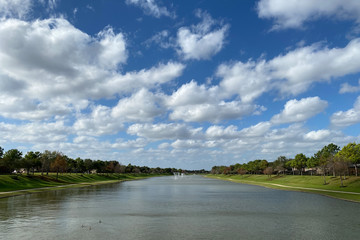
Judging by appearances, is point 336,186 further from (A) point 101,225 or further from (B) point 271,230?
(A) point 101,225

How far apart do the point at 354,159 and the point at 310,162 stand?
129 feet

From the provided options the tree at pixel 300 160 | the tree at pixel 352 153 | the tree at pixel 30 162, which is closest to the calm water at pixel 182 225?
the tree at pixel 352 153

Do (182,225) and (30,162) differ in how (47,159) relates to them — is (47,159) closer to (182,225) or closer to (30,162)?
(30,162)

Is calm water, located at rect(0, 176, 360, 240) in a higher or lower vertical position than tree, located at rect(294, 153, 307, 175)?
lower

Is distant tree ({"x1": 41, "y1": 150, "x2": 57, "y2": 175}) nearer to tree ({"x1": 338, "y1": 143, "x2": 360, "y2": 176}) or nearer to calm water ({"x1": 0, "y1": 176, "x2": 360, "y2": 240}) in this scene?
calm water ({"x1": 0, "y1": 176, "x2": 360, "y2": 240})

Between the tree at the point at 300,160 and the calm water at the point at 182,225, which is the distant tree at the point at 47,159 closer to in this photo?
the calm water at the point at 182,225

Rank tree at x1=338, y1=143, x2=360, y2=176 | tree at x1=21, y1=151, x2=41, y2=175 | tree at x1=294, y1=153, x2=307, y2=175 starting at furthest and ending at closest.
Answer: tree at x1=294, y1=153, x2=307, y2=175, tree at x1=21, y1=151, x2=41, y2=175, tree at x1=338, y1=143, x2=360, y2=176

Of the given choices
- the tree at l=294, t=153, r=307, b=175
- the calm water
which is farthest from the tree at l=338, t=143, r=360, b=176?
the calm water

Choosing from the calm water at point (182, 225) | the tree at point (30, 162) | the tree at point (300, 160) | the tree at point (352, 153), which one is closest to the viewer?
the calm water at point (182, 225)

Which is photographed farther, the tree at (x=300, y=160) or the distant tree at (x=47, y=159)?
the tree at (x=300, y=160)

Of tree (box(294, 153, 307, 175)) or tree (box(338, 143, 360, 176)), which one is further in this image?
tree (box(294, 153, 307, 175))

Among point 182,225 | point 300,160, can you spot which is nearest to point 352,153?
point 300,160

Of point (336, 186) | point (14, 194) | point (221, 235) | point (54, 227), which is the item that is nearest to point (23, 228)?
point (54, 227)

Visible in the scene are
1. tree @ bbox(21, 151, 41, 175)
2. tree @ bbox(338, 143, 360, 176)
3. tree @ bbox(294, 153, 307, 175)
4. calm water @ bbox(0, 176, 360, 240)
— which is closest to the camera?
calm water @ bbox(0, 176, 360, 240)
